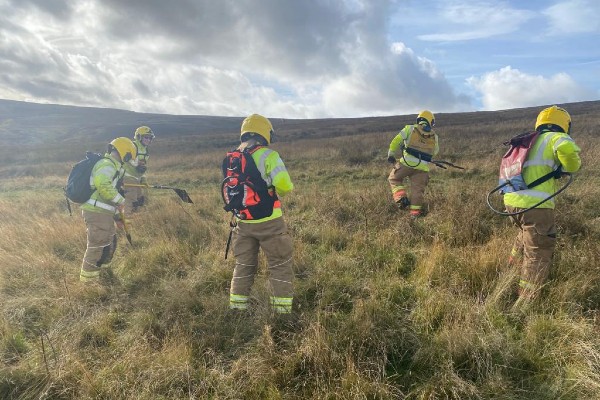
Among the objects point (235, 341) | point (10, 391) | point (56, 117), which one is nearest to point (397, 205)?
point (235, 341)

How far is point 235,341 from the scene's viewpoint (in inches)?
139

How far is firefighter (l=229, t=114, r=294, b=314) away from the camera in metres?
3.88

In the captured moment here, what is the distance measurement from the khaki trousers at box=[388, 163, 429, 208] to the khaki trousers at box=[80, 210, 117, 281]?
17.9 ft

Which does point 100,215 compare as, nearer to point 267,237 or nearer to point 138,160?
point 267,237

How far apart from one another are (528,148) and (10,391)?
17.7 feet

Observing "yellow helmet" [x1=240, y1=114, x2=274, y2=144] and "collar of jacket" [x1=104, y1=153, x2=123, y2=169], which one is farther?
"collar of jacket" [x1=104, y1=153, x2=123, y2=169]

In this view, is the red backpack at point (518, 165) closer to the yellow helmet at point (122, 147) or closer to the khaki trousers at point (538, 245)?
the khaki trousers at point (538, 245)

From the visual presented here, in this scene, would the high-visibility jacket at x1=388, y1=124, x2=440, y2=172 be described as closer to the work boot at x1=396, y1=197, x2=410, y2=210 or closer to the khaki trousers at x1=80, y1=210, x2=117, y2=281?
the work boot at x1=396, y1=197, x2=410, y2=210

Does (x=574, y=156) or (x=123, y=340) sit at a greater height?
(x=574, y=156)

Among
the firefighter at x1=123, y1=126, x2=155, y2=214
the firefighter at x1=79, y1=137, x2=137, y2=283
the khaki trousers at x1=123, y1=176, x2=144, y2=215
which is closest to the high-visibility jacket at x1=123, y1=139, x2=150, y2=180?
the firefighter at x1=123, y1=126, x2=155, y2=214

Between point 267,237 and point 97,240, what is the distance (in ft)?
10.2

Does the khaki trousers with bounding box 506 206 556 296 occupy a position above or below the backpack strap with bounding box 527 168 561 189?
below

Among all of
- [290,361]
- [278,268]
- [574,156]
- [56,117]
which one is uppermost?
[56,117]

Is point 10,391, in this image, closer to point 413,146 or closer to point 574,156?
point 574,156
